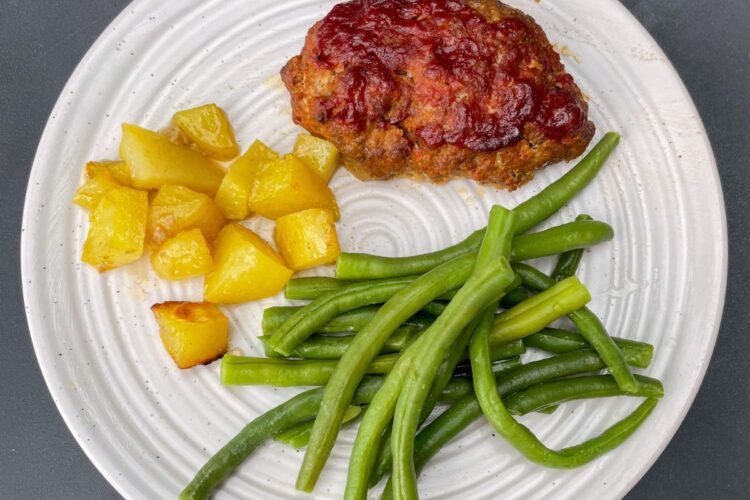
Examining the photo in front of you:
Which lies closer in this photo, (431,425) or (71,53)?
(431,425)

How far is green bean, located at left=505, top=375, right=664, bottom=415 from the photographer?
334 centimetres

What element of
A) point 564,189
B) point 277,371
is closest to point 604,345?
point 564,189

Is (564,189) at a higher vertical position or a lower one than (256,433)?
higher

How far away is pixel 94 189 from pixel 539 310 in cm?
245

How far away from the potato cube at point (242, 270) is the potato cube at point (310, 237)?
0.11 meters

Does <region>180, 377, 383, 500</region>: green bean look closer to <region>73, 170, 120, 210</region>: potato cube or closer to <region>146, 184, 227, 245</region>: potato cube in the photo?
<region>146, 184, 227, 245</region>: potato cube

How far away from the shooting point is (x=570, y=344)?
348 centimetres

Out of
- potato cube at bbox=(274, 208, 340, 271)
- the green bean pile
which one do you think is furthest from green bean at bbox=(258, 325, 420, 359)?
potato cube at bbox=(274, 208, 340, 271)

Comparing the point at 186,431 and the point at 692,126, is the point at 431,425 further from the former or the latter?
the point at 692,126

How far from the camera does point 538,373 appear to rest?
133 inches

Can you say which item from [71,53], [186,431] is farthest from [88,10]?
[186,431]

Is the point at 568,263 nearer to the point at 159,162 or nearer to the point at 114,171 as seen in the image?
the point at 159,162

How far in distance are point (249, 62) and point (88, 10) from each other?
1352 millimetres

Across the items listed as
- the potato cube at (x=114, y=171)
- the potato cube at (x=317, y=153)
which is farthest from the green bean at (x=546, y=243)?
the potato cube at (x=114, y=171)
